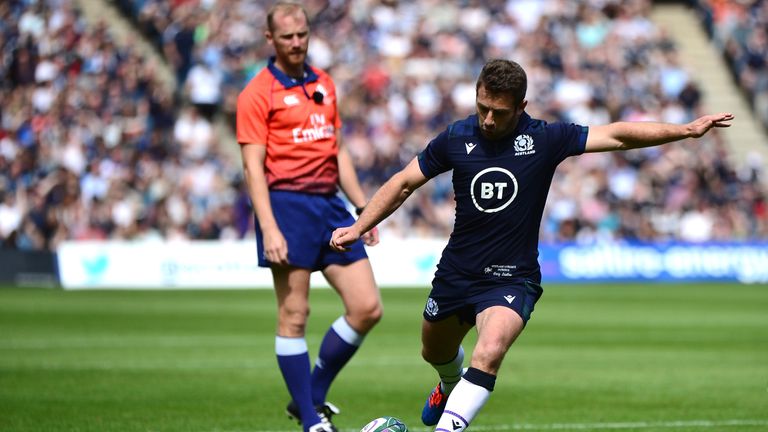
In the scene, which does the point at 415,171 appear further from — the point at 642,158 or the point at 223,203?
the point at 642,158

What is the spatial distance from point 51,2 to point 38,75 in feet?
7.99

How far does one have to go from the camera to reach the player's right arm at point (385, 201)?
7395 mm

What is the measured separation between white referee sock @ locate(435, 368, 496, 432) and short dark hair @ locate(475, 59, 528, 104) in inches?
60.2

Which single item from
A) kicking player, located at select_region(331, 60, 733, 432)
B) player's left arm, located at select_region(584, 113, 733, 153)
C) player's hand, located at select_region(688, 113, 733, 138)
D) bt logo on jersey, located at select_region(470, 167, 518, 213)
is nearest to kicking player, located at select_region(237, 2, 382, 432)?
kicking player, located at select_region(331, 60, 733, 432)

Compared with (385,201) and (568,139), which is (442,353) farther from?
(568,139)

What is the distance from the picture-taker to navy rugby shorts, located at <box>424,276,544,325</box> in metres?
7.27

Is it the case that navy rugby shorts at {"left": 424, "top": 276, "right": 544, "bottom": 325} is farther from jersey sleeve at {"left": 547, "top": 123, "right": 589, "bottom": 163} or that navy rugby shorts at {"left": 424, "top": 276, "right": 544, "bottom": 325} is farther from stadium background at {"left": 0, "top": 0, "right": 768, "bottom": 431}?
stadium background at {"left": 0, "top": 0, "right": 768, "bottom": 431}

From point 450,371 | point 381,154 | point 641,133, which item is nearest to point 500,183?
point 641,133

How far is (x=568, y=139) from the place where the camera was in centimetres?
743

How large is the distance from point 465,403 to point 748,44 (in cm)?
2899

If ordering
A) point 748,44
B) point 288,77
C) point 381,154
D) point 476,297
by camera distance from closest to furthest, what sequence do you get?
point 476,297, point 288,77, point 381,154, point 748,44

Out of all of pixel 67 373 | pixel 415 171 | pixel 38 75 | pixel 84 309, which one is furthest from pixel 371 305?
pixel 38 75

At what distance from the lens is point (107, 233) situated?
27.0 metres

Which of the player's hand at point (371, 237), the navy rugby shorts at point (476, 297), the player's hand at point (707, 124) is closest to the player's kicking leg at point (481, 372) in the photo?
the navy rugby shorts at point (476, 297)
